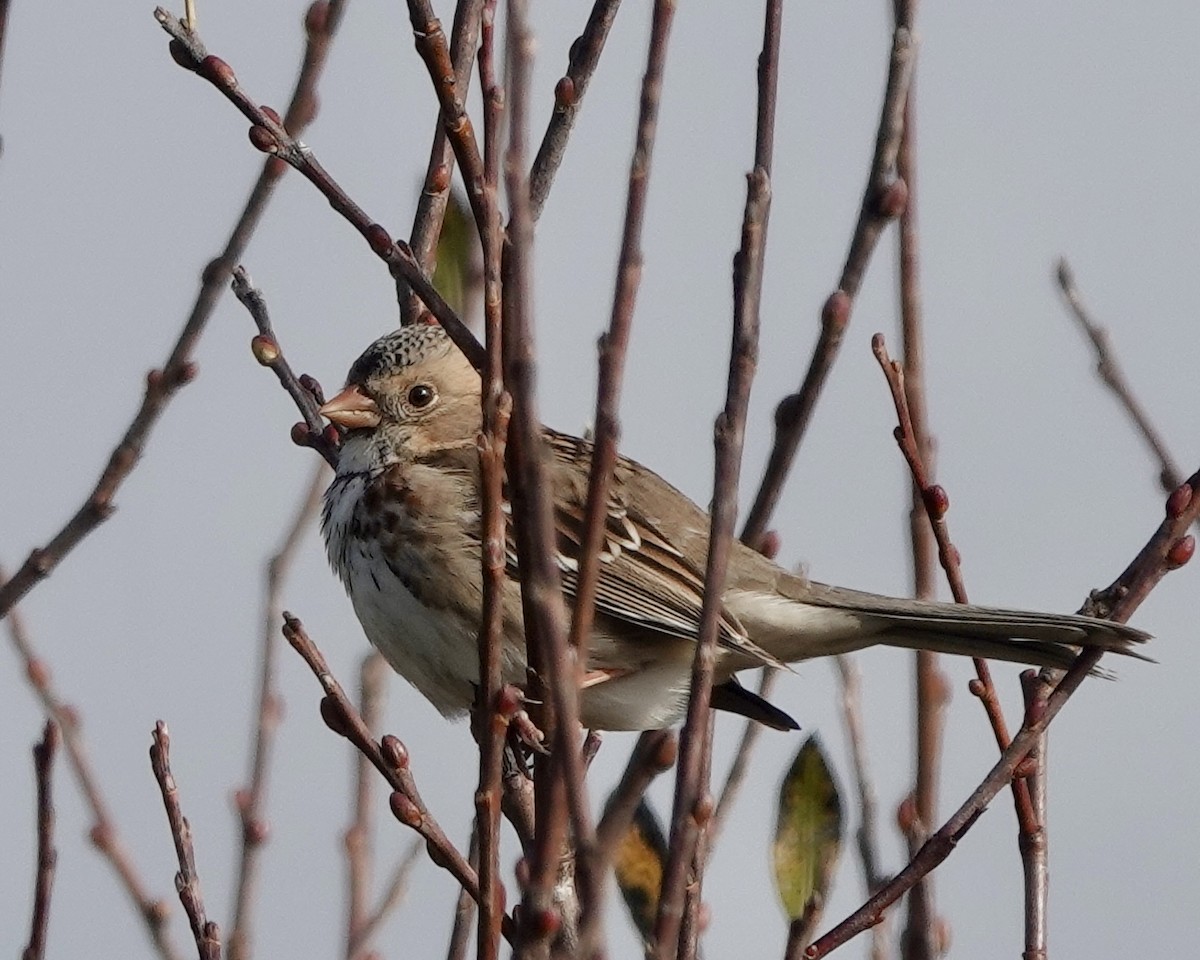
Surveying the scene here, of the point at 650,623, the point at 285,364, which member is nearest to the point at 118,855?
the point at 285,364

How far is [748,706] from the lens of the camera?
5.31 m

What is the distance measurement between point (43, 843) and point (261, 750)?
105 cm

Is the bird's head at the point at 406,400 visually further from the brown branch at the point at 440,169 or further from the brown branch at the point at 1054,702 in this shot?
the brown branch at the point at 1054,702

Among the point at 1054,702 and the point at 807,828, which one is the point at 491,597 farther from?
the point at 807,828

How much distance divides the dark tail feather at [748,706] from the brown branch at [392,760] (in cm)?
238

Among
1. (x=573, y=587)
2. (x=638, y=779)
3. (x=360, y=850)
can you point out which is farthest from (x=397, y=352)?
(x=638, y=779)

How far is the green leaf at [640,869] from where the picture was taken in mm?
3588

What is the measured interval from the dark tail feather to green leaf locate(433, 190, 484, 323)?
1436mm

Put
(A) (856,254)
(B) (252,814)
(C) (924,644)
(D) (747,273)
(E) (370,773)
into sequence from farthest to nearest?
(C) (924,644), (E) (370,773), (B) (252,814), (A) (856,254), (D) (747,273)

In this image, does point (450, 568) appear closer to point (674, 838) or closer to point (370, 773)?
point (370, 773)

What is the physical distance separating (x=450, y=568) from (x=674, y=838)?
9.52 feet

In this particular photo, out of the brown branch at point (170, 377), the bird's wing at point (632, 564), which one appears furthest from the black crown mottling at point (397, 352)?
the brown branch at point (170, 377)

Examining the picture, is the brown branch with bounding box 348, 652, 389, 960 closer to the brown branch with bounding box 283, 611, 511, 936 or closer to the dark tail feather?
the brown branch with bounding box 283, 611, 511, 936

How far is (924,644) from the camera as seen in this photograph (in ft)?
16.2
